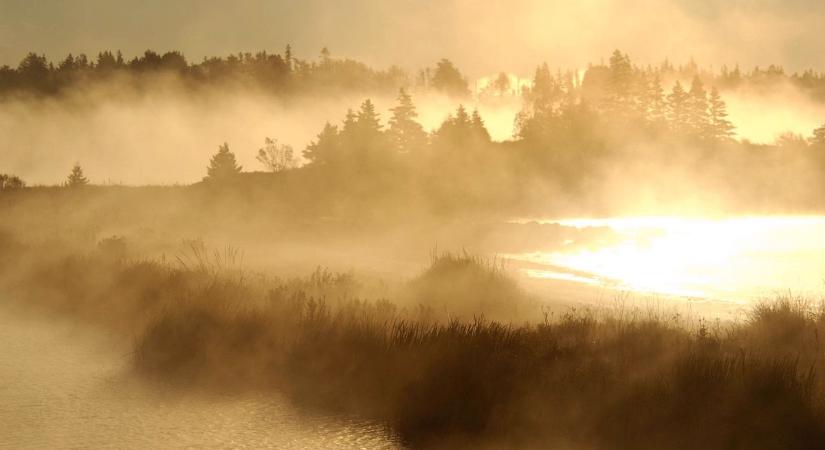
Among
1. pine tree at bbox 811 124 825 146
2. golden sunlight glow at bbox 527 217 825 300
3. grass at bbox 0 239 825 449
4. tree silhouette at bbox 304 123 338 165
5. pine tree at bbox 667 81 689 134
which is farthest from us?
pine tree at bbox 667 81 689 134

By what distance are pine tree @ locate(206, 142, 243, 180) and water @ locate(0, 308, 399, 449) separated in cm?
4669

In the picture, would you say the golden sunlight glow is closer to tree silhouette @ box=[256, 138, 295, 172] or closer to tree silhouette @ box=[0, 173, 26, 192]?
tree silhouette @ box=[0, 173, 26, 192]

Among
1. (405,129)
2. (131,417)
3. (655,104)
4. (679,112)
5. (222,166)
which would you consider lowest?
(131,417)

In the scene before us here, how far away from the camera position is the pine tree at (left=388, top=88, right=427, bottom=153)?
72.1 m

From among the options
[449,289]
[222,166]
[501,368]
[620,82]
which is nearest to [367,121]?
[222,166]

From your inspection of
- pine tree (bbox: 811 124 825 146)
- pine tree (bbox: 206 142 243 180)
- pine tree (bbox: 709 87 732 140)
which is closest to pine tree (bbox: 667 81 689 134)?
pine tree (bbox: 709 87 732 140)

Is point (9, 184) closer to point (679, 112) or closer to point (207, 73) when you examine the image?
point (679, 112)

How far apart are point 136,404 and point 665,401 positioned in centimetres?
632

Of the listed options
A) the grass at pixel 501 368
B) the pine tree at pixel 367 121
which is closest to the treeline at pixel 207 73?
the pine tree at pixel 367 121

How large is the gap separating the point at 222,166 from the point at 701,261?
3937cm

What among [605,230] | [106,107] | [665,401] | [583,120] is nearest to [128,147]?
[106,107]

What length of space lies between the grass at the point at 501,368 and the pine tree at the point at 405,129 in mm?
58660

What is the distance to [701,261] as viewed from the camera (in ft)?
96.6

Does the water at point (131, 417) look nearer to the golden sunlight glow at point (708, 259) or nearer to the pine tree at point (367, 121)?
the golden sunlight glow at point (708, 259)
